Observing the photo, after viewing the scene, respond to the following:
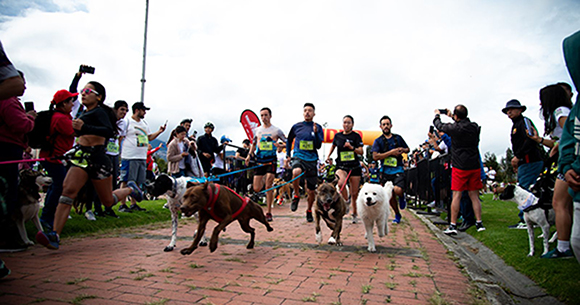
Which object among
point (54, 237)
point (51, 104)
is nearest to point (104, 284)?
point (54, 237)

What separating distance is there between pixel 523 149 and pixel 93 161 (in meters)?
6.69

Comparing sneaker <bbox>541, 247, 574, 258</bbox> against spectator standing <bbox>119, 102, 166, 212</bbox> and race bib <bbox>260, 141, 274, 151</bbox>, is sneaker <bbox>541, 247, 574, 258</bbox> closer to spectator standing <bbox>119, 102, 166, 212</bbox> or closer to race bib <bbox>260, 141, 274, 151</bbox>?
race bib <bbox>260, 141, 274, 151</bbox>

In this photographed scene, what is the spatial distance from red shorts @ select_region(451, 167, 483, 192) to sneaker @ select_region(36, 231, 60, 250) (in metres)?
6.42

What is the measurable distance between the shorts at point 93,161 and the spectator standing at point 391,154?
18.1ft

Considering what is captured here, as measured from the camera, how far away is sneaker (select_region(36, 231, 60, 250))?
3879mm

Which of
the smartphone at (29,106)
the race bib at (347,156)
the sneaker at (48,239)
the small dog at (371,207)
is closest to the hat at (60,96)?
the smartphone at (29,106)

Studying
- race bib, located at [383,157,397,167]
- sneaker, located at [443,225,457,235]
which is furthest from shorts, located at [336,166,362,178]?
sneaker, located at [443,225,457,235]

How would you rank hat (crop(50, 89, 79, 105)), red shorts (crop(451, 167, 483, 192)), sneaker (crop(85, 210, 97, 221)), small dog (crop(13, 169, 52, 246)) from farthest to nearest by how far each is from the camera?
sneaker (crop(85, 210, 97, 221))
red shorts (crop(451, 167, 483, 192))
hat (crop(50, 89, 79, 105))
small dog (crop(13, 169, 52, 246))

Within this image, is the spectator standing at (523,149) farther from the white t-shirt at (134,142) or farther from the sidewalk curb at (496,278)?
the white t-shirt at (134,142)

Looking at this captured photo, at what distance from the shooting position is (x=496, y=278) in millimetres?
3680

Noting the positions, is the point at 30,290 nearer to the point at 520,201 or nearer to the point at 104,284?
the point at 104,284

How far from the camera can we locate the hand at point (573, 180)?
Answer: 2184 millimetres

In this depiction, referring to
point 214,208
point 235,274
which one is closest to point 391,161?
point 214,208

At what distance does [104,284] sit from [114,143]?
14.5 ft
